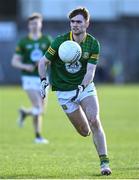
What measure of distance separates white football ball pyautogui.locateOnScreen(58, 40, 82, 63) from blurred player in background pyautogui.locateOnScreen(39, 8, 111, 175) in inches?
6.8

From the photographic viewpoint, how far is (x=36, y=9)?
5628 centimetres

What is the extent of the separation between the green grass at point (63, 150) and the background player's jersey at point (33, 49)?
1.76 m

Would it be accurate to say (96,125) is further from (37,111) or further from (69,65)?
(37,111)

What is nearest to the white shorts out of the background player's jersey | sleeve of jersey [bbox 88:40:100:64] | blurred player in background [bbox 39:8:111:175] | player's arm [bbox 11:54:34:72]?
blurred player in background [bbox 39:8:111:175]

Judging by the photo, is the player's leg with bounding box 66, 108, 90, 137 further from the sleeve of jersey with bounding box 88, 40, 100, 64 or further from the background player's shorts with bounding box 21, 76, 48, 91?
the background player's shorts with bounding box 21, 76, 48, 91

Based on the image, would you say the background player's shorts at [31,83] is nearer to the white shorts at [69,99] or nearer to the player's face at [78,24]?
the white shorts at [69,99]

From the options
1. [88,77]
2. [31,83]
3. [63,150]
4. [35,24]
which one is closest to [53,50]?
[88,77]

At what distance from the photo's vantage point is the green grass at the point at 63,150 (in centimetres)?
1012

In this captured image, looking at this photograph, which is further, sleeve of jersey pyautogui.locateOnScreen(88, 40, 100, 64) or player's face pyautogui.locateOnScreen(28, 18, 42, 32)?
player's face pyautogui.locateOnScreen(28, 18, 42, 32)

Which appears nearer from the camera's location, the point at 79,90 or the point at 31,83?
the point at 79,90

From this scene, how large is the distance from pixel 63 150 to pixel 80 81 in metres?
3.51

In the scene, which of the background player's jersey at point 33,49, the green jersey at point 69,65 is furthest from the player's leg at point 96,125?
the background player's jersey at point 33,49

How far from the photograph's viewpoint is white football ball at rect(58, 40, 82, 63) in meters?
9.78

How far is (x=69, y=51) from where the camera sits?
9750mm
